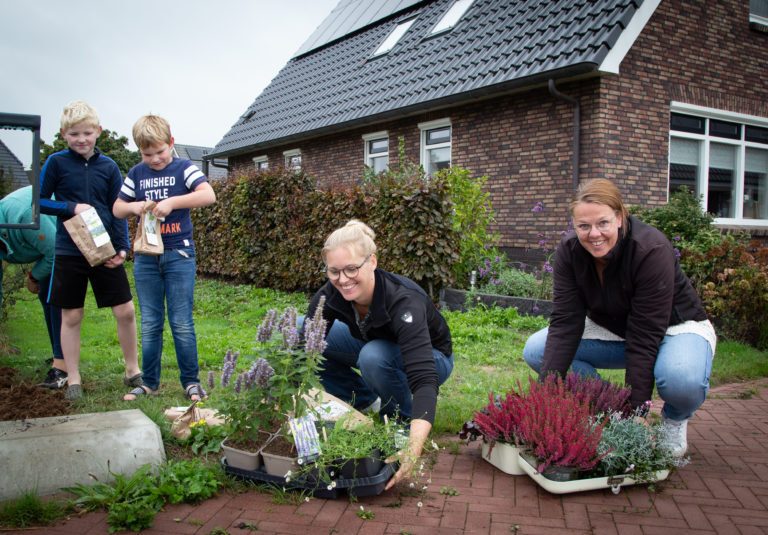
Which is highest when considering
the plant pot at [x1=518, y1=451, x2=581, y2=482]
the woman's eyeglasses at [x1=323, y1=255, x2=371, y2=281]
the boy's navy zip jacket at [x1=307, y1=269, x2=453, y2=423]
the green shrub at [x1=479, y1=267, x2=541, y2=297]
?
the woman's eyeglasses at [x1=323, y1=255, x2=371, y2=281]

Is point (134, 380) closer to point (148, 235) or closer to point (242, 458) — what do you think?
point (148, 235)

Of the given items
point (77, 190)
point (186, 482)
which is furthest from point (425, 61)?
point (186, 482)

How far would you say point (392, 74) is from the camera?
46.8 ft

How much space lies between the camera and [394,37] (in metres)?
16.1

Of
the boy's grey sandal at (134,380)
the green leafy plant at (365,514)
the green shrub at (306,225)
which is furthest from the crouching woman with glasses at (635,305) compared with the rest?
the green shrub at (306,225)

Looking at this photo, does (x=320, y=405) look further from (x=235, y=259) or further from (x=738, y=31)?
(x=738, y=31)

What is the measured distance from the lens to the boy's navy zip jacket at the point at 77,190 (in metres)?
4.25

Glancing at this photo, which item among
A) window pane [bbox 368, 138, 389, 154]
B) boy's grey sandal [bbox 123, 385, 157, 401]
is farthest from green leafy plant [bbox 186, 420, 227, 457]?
window pane [bbox 368, 138, 389, 154]

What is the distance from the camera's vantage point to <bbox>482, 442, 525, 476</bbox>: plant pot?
10.4 ft

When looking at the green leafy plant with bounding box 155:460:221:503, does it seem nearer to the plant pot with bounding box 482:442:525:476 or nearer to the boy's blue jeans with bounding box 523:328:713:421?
the plant pot with bounding box 482:442:525:476

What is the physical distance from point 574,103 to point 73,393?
849cm

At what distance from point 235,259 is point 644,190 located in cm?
744

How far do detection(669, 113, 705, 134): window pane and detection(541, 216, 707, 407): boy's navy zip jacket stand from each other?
871 cm

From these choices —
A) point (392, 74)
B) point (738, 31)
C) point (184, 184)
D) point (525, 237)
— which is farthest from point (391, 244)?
point (738, 31)
